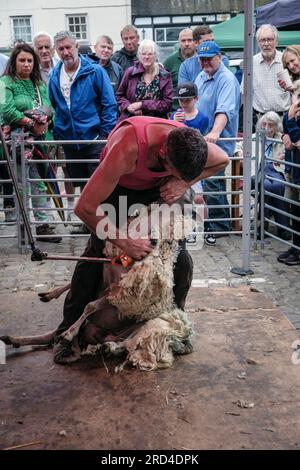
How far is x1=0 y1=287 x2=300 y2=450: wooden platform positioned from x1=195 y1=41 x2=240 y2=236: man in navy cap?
301 centimetres

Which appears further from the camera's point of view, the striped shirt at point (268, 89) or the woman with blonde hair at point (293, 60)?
the striped shirt at point (268, 89)

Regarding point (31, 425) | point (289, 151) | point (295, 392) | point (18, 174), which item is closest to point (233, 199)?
point (289, 151)

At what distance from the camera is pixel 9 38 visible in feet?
71.1

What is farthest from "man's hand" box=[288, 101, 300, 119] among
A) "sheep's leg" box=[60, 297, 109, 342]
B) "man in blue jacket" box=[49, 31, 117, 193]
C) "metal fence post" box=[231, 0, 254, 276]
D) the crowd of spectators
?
"sheep's leg" box=[60, 297, 109, 342]

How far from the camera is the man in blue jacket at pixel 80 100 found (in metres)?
6.59

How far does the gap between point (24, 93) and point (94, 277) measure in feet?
12.1

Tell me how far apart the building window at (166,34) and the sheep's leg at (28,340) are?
2142cm

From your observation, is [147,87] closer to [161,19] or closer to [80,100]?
[80,100]

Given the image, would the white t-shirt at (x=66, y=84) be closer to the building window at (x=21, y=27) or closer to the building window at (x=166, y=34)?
the building window at (x=21, y=27)

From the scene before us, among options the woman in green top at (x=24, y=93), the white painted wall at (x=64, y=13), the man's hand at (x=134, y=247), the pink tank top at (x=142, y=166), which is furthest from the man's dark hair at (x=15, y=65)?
the white painted wall at (x=64, y=13)

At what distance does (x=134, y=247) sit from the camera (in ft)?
11.4

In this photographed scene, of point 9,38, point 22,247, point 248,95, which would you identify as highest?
point 9,38

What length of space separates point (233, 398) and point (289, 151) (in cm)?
379

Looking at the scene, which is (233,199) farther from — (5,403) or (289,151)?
(5,403)
